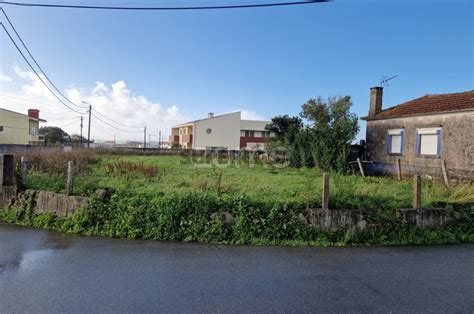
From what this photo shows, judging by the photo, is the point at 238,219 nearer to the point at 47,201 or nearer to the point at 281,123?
the point at 47,201

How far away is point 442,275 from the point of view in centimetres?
440

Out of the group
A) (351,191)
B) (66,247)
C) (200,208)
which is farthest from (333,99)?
(66,247)

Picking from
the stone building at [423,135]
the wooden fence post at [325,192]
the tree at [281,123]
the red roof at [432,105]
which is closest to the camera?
the wooden fence post at [325,192]

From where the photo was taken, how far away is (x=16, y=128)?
44.6m

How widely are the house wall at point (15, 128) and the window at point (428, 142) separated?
5115 centimetres

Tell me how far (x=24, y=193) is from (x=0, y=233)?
1566 mm

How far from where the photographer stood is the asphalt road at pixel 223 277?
134 inches

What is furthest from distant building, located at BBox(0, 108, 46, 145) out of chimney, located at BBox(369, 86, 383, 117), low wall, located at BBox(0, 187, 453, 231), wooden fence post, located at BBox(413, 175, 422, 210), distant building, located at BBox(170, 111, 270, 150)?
wooden fence post, located at BBox(413, 175, 422, 210)

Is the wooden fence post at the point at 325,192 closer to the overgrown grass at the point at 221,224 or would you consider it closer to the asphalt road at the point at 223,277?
the overgrown grass at the point at 221,224

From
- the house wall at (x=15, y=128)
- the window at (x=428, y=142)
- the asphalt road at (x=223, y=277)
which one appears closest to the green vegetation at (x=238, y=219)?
the asphalt road at (x=223, y=277)

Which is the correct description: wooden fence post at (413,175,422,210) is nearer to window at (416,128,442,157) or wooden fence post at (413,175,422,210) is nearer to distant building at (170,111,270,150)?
window at (416,128,442,157)

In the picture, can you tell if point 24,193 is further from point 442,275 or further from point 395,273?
point 442,275

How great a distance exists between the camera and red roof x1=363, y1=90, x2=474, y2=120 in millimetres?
13453

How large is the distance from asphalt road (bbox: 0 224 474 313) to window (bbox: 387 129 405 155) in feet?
38.4
